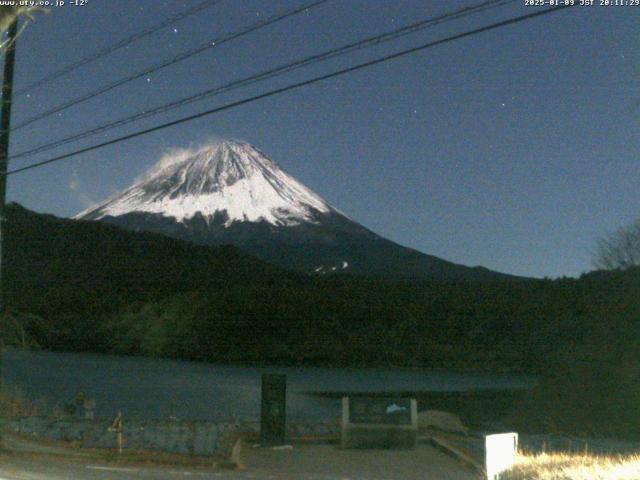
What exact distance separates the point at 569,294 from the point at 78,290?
160ft

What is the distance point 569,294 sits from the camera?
177 feet

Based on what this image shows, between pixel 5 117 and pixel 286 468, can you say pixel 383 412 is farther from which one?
pixel 5 117

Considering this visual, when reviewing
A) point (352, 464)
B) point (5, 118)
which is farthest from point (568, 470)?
point (5, 118)

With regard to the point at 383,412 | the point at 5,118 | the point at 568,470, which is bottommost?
the point at 568,470

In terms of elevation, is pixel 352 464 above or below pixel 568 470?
below

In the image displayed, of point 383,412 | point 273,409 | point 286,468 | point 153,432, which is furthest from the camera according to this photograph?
point 153,432

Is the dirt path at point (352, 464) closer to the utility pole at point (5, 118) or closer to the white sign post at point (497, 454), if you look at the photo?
the white sign post at point (497, 454)

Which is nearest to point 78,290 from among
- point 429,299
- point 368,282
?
point 368,282

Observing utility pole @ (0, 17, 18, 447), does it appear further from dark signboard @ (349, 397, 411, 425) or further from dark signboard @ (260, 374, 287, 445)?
dark signboard @ (349, 397, 411, 425)

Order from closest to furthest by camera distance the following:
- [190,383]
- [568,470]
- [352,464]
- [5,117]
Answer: [568,470] → [352,464] → [5,117] → [190,383]

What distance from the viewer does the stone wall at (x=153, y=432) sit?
17.7 meters

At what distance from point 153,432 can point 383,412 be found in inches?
258

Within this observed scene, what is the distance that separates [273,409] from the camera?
16.4 metres

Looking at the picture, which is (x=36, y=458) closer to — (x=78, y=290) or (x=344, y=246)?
(x=78, y=290)
